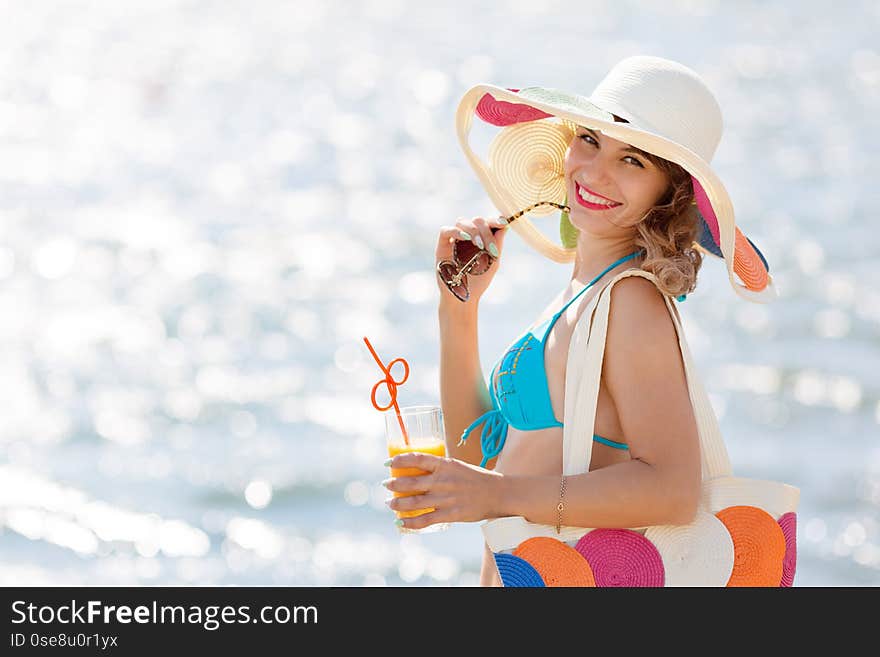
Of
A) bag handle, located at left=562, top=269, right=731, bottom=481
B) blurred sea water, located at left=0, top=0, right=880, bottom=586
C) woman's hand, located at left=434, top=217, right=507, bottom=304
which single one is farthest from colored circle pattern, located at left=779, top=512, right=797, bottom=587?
blurred sea water, located at left=0, top=0, right=880, bottom=586

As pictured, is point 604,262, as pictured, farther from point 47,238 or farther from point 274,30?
point 274,30

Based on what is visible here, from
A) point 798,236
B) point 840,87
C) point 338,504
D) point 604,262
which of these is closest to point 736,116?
point 840,87

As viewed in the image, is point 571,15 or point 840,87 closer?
point 840,87

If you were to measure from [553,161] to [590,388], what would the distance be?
28.9 inches

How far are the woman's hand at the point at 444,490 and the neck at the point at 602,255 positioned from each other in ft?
1.76

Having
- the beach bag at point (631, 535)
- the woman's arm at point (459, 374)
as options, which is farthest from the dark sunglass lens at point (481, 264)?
the beach bag at point (631, 535)

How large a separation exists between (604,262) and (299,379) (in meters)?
6.24

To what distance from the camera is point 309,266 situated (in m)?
10.5

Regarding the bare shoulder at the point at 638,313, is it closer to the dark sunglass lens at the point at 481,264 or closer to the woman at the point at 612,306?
the woman at the point at 612,306

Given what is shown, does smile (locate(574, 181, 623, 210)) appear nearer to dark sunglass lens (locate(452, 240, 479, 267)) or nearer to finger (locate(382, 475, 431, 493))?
dark sunglass lens (locate(452, 240, 479, 267))

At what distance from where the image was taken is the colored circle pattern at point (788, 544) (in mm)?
2486

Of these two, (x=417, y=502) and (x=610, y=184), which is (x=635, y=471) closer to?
(x=417, y=502)

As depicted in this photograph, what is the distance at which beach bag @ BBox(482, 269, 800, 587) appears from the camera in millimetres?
2406

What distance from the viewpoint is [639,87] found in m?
2.49
